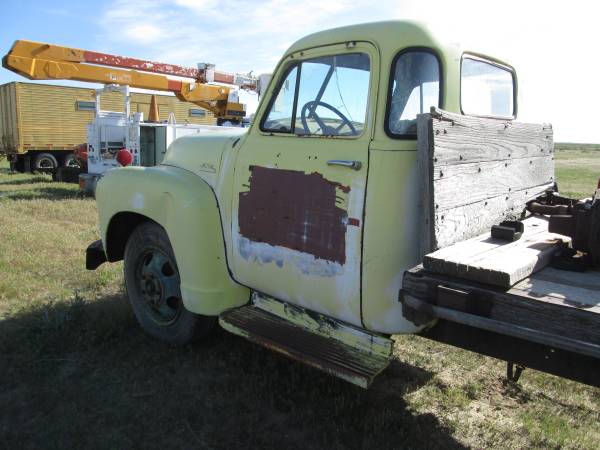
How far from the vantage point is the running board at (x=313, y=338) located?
2.72 metres

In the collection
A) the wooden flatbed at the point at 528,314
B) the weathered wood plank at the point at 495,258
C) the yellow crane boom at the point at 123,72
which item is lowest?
the wooden flatbed at the point at 528,314

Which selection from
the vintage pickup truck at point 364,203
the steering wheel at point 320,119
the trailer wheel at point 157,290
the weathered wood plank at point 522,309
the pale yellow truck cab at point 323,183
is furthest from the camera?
the trailer wheel at point 157,290

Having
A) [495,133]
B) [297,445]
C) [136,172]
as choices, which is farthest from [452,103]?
[136,172]

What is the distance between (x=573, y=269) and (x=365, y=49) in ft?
4.89

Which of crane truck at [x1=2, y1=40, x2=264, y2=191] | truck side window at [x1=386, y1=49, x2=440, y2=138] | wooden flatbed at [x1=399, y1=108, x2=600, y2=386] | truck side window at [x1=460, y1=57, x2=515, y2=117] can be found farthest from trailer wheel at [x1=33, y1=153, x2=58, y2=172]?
wooden flatbed at [x1=399, y1=108, x2=600, y2=386]

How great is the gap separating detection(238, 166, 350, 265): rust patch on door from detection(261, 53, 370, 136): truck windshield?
30 centimetres

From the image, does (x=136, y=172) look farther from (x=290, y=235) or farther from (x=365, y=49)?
(x=365, y=49)

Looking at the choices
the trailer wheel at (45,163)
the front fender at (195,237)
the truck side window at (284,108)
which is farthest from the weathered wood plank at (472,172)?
the trailer wheel at (45,163)

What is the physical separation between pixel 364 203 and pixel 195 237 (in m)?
1.29

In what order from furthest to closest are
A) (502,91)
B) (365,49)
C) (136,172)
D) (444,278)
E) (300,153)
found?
(136,172)
(502,91)
(300,153)
(365,49)
(444,278)

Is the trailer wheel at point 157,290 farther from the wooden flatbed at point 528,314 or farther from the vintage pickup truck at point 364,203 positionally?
the wooden flatbed at point 528,314

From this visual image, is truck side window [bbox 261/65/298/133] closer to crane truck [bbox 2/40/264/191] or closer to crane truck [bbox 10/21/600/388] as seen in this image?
crane truck [bbox 10/21/600/388]

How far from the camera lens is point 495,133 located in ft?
9.40

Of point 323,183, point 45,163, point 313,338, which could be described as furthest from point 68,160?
point 323,183
